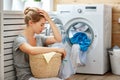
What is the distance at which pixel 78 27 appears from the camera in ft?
13.5

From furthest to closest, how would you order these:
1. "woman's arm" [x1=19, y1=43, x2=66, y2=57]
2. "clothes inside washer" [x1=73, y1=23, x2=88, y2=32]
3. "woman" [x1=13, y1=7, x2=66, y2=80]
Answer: "clothes inside washer" [x1=73, y1=23, x2=88, y2=32]
"woman" [x1=13, y1=7, x2=66, y2=80]
"woman's arm" [x1=19, y1=43, x2=66, y2=57]

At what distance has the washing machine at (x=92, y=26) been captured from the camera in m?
3.99

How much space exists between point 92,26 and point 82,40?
0.26 metres

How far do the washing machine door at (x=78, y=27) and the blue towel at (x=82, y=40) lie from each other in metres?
0.04

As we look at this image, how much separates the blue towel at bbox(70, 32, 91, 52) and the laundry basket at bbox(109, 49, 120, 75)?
401 millimetres

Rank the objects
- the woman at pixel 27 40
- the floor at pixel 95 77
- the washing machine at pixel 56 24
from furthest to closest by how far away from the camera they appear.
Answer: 1. the floor at pixel 95 77
2. the washing machine at pixel 56 24
3. the woman at pixel 27 40

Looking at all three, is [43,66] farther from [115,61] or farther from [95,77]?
[115,61]

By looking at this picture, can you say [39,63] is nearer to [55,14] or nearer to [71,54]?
[71,54]

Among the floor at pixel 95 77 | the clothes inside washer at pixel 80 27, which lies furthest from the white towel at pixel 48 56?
the clothes inside washer at pixel 80 27

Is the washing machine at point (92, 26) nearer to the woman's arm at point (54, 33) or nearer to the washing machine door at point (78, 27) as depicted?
the washing machine door at point (78, 27)

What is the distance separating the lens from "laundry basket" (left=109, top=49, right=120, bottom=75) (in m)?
4.01

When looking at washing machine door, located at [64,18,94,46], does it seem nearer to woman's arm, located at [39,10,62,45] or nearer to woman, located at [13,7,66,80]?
woman's arm, located at [39,10,62,45]

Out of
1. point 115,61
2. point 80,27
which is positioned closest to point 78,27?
point 80,27

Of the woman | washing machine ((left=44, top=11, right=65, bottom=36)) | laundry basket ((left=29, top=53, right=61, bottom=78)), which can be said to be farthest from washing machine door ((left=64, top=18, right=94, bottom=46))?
laundry basket ((left=29, top=53, right=61, bottom=78))
